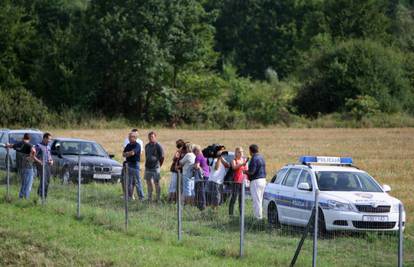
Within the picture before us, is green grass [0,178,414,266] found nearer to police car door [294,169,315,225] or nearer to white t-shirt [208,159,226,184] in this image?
police car door [294,169,315,225]

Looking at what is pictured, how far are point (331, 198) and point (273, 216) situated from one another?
5.50 ft

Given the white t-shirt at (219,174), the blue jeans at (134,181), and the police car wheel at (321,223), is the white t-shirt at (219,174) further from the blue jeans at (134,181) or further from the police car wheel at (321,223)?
the police car wheel at (321,223)

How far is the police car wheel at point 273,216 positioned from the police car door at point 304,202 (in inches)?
18.6

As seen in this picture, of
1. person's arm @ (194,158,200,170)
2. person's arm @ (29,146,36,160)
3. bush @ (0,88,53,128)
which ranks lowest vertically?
person's arm @ (194,158,200,170)

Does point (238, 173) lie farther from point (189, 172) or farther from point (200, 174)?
point (189, 172)

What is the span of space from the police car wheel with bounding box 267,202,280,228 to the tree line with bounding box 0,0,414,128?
4360cm

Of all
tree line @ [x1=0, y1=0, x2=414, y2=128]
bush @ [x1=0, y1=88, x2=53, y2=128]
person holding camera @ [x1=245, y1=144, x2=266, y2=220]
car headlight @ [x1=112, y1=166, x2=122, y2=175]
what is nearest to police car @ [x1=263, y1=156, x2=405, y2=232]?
person holding camera @ [x1=245, y1=144, x2=266, y2=220]

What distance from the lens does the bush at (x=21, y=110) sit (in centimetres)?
6033

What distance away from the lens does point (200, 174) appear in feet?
70.1

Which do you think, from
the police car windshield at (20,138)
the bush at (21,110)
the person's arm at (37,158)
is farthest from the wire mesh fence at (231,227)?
the bush at (21,110)

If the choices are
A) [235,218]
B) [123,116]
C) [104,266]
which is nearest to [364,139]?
[123,116]

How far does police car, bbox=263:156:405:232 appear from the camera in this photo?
1700 centimetres

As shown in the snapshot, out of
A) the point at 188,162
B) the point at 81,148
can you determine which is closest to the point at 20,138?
the point at 81,148

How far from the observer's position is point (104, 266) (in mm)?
14492
